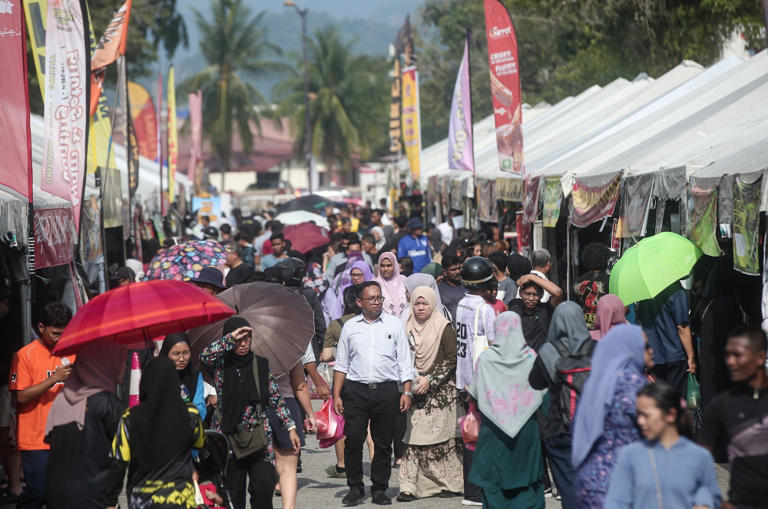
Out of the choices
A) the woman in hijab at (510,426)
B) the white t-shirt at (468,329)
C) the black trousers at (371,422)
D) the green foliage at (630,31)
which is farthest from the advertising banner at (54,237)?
the green foliage at (630,31)

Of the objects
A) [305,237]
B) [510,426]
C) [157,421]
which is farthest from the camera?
[305,237]

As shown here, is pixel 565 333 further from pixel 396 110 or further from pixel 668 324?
pixel 396 110

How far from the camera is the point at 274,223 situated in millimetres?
18031

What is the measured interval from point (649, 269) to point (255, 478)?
134 inches

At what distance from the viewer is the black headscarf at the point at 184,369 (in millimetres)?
6523

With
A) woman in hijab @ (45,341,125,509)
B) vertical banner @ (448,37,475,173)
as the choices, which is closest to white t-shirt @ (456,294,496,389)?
woman in hijab @ (45,341,125,509)

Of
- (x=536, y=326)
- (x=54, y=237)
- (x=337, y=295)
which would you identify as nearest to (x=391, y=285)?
(x=337, y=295)

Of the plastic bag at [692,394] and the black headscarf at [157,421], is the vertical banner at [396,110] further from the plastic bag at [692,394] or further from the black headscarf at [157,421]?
the black headscarf at [157,421]

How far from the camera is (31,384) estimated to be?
23.1 ft

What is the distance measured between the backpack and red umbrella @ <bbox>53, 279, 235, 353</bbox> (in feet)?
6.28

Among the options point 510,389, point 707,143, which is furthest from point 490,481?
point 707,143

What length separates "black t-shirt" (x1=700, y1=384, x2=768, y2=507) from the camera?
479 centimetres

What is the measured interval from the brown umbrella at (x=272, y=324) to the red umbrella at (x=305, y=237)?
9.30 metres

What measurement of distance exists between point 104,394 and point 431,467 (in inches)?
138
